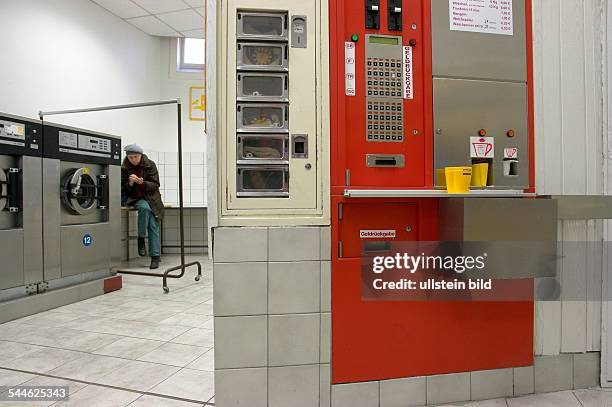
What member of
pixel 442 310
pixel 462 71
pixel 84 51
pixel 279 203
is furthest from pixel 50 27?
pixel 442 310

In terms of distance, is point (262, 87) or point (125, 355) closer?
point (262, 87)

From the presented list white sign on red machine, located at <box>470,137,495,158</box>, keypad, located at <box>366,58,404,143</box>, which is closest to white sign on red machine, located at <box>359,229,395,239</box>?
keypad, located at <box>366,58,404,143</box>

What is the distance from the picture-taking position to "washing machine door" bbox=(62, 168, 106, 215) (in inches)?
132

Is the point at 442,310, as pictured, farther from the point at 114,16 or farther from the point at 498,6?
the point at 114,16

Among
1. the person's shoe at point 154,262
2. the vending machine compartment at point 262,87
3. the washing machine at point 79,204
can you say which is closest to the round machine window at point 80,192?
the washing machine at point 79,204

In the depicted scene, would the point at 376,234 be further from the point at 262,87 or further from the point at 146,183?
the point at 146,183

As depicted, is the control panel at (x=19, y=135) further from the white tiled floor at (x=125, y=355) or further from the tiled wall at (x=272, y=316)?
the tiled wall at (x=272, y=316)

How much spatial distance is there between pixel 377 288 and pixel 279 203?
2.04 feet

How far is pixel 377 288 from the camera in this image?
1716 mm

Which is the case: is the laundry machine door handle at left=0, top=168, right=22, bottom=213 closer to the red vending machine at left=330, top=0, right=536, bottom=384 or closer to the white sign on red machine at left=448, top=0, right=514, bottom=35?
the red vending machine at left=330, top=0, right=536, bottom=384

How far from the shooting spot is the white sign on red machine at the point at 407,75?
176 centimetres

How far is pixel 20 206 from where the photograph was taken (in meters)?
2.98

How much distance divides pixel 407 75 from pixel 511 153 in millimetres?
675

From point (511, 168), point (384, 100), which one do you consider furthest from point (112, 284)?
point (511, 168)
